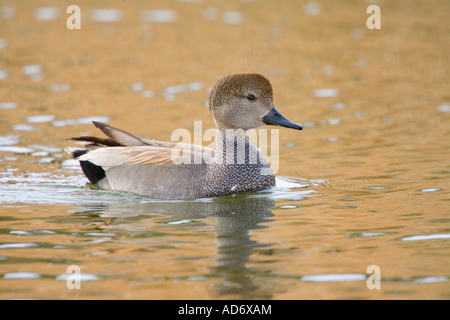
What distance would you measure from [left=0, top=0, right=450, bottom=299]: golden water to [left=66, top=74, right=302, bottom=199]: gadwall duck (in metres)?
0.24

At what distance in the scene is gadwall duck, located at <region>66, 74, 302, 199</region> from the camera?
930 centimetres

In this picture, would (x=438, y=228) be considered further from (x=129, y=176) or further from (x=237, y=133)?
(x=129, y=176)

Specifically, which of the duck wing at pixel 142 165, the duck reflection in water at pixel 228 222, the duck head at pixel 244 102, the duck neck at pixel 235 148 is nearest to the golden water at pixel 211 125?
the duck reflection in water at pixel 228 222

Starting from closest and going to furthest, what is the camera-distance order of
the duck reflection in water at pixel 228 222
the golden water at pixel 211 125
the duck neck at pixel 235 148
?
the duck reflection in water at pixel 228 222 < the golden water at pixel 211 125 < the duck neck at pixel 235 148

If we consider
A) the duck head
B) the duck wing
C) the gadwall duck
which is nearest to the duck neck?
the gadwall duck

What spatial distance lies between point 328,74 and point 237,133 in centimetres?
708

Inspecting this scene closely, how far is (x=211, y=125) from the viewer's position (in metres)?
13.2

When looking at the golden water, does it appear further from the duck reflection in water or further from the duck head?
the duck head

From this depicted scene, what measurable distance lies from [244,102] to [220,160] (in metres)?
0.71

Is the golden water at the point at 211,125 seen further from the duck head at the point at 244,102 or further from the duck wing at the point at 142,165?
the duck head at the point at 244,102

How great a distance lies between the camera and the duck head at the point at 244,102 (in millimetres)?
9305

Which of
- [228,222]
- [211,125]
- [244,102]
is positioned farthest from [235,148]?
[211,125]

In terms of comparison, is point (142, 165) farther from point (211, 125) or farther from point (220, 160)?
point (211, 125)
